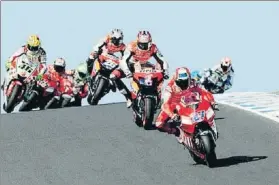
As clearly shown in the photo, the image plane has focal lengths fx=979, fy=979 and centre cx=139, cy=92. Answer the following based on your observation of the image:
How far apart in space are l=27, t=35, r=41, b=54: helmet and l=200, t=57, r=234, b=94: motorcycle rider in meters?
5.11

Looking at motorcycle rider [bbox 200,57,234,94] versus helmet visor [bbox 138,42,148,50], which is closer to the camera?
helmet visor [bbox 138,42,148,50]

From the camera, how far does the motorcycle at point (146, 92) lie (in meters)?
18.9

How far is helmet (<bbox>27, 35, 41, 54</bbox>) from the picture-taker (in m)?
23.3

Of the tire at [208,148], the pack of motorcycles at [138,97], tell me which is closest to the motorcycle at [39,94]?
the pack of motorcycles at [138,97]

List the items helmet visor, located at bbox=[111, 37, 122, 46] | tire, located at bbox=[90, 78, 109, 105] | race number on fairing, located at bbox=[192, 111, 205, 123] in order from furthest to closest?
tire, located at bbox=[90, 78, 109, 105] < helmet visor, located at bbox=[111, 37, 122, 46] < race number on fairing, located at bbox=[192, 111, 205, 123]

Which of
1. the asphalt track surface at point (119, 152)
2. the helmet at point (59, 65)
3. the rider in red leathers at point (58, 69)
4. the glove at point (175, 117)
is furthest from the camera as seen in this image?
the helmet at point (59, 65)

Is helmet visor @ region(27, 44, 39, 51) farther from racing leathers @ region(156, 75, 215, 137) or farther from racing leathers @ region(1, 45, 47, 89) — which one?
racing leathers @ region(156, 75, 215, 137)

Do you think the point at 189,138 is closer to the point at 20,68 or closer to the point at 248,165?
the point at 248,165

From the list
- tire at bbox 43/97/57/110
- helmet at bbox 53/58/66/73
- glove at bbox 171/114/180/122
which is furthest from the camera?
helmet at bbox 53/58/66/73

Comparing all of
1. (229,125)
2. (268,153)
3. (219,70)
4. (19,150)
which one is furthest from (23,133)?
(219,70)

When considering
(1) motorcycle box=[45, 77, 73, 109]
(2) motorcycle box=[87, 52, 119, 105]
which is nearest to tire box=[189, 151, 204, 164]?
(2) motorcycle box=[87, 52, 119, 105]

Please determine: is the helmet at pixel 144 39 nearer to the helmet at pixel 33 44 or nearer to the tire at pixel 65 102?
the helmet at pixel 33 44

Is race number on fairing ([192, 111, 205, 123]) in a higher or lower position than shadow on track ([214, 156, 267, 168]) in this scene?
higher

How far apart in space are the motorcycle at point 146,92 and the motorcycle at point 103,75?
4467mm
